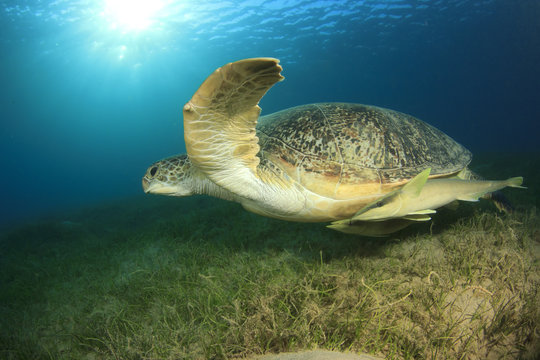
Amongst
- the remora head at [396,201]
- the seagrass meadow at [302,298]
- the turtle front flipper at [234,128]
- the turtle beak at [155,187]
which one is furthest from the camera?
the turtle beak at [155,187]

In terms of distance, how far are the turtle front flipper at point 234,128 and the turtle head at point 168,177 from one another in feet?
2.25

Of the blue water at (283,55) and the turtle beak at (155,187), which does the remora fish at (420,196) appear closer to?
the turtle beak at (155,187)

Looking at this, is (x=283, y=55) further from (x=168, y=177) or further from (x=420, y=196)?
(x=420, y=196)

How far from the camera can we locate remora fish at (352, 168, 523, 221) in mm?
1615

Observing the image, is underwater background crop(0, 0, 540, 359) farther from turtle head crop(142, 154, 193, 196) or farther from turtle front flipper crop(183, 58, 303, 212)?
turtle head crop(142, 154, 193, 196)

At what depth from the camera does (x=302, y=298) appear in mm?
1406

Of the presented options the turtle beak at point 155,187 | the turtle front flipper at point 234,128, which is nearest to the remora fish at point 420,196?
the turtle front flipper at point 234,128

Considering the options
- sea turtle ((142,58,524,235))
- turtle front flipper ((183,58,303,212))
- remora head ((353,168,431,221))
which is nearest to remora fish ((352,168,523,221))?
remora head ((353,168,431,221))

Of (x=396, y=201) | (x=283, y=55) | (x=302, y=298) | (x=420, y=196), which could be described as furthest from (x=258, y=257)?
(x=283, y=55)

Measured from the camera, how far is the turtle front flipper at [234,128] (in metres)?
1.31

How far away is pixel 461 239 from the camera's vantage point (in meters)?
1.89

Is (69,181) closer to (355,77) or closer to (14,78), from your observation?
(14,78)

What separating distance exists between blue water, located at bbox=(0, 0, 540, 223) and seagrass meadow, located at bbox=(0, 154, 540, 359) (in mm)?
18123

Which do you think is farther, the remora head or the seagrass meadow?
the remora head
